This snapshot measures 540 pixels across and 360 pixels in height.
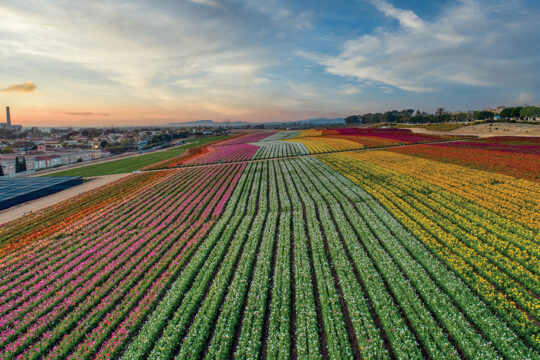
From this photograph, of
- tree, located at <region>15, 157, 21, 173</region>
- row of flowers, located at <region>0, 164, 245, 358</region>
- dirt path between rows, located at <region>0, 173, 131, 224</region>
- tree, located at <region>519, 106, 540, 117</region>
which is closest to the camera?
row of flowers, located at <region>0, 164, 245, 358</region>

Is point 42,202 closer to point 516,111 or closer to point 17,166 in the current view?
point 17,166

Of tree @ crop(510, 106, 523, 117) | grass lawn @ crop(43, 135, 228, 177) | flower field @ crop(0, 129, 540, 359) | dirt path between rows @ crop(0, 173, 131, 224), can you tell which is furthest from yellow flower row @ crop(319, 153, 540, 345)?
tree @ crop(510, 106, 523, 117)

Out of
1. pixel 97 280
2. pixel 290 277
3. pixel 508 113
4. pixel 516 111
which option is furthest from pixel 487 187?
pixel 508 113

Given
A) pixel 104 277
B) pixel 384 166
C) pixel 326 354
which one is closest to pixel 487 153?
pixel 384 166

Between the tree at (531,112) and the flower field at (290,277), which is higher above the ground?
the tree at (531,112)

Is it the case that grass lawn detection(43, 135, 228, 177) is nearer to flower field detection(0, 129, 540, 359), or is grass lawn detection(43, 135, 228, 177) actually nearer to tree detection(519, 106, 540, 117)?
flower field detection(0, 129, 540, 359)

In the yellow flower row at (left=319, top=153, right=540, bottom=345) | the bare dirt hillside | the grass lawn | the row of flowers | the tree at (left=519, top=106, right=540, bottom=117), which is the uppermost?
the tree at (left=519, top=106, right=540, bottom=117)

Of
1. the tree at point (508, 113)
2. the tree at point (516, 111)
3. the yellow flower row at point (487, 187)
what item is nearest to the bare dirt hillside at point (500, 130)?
the tree at point (516, 111)

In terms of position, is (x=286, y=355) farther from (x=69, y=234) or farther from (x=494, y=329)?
(x=69, y=234)

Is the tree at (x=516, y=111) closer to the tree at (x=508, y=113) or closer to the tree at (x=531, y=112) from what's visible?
the tree at (x=508, y=113)
